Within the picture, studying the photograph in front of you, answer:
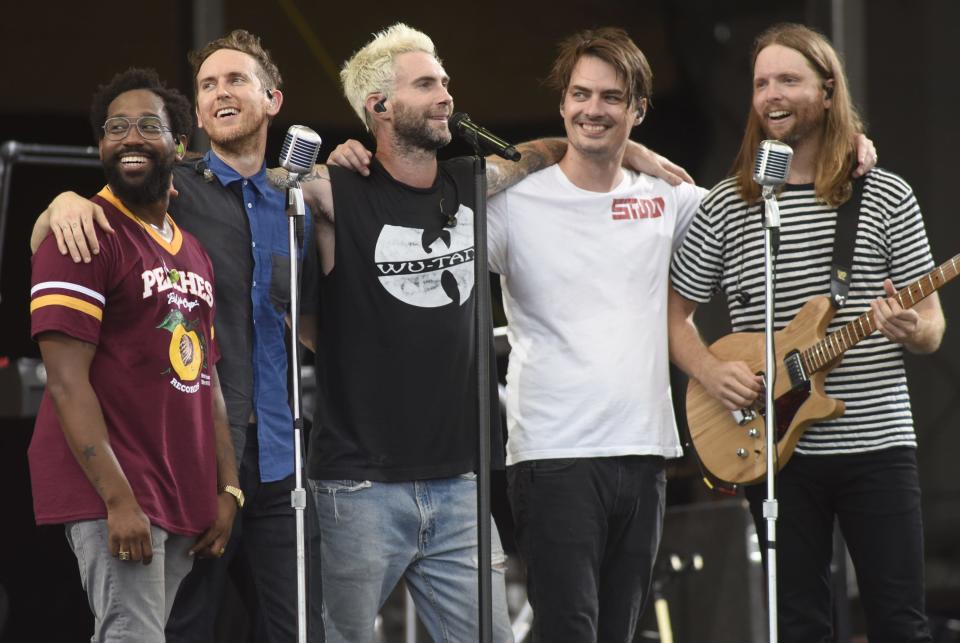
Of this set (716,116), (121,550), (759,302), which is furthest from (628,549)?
(716,116)

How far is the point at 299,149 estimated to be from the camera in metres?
2.75

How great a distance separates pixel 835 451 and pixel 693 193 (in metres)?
0.80

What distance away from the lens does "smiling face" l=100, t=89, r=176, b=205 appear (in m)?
2.79

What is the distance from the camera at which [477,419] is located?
2.67 meters

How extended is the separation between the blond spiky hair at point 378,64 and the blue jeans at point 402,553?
0.92 m

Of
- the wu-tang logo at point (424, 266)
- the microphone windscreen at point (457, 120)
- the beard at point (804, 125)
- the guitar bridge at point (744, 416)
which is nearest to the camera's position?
the microphone windscreen at point (457, 120)

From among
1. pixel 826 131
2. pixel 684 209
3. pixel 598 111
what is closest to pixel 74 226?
pixel 598 111

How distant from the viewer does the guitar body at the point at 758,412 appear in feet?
10.6

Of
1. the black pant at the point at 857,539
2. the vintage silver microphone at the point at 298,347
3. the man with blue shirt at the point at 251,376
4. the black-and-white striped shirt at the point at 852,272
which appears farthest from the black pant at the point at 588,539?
the vintage silver microphone at the point at 298,347

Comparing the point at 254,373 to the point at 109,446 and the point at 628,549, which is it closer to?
the point at 109,446

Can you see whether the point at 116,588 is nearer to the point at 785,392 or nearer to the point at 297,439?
the point at 297,439

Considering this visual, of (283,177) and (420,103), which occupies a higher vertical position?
(420,103)

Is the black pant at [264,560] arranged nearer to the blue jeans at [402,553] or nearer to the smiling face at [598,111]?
the blue jeans at [402,553]

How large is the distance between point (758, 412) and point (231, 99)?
60.3 inches
